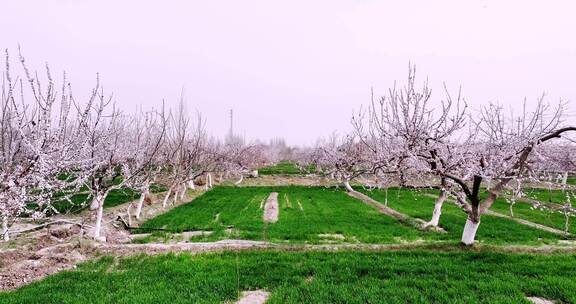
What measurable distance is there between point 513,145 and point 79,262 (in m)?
13.3

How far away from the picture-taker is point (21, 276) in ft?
25.9

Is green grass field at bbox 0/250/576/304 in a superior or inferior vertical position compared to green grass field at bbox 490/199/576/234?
superior

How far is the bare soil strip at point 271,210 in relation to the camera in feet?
55.0

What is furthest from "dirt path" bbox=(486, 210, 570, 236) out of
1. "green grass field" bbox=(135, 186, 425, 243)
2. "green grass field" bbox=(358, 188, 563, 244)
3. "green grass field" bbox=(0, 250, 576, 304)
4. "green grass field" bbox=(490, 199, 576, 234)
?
"green grass field" bbox=(0, 250, 576, 304)

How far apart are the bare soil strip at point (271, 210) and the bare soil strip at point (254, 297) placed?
29.1 ft

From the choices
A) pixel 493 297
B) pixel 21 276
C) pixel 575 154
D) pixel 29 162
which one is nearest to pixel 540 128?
pixel 493 297

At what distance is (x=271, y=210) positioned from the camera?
1970 centimetres

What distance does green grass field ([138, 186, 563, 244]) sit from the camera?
12883mm

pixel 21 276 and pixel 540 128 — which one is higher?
pixel 540 128

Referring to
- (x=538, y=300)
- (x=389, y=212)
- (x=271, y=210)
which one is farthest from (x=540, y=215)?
(x=538, y=300)

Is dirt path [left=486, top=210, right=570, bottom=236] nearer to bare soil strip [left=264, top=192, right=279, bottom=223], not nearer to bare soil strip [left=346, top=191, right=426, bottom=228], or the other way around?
bare soil strip [left=346, top=191, right=426, bottom=228]

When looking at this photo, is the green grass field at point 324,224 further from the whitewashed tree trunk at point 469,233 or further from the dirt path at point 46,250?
the dirt path at point 46,250

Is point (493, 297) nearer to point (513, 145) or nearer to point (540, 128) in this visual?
point (513, 145)

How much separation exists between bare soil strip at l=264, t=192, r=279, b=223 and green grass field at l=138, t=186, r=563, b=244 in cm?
34
